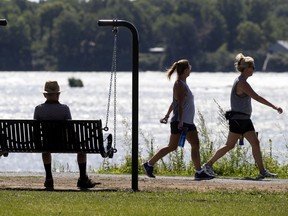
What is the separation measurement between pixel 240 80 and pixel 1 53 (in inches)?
5636

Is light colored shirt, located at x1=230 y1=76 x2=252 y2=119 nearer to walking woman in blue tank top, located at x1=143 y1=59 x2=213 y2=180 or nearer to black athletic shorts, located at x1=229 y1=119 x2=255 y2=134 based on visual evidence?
black athletic shorts, located at x1=229 y1=119 x2=255 y2=134

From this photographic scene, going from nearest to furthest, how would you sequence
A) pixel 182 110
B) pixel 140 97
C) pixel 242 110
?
pixel 182 110 → pixel 242 110 → pixel 140 97

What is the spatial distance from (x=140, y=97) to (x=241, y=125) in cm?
9819

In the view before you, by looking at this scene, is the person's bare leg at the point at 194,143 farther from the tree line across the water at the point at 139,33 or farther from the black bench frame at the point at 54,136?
the tree line across the water at the point at 139,33

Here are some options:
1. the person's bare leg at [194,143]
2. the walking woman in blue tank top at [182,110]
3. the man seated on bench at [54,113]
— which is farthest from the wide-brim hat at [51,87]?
the person's bare leg at [194,143]

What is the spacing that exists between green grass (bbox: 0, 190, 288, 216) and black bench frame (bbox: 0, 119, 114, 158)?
653 millimetres

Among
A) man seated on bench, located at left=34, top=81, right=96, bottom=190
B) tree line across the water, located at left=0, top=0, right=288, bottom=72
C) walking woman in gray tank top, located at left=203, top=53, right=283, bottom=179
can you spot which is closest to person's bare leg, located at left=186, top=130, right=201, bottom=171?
walking woman in gray tank top, located at left=203, top=53, right=283, bottom=179

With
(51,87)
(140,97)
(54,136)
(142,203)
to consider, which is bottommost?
(140,97)

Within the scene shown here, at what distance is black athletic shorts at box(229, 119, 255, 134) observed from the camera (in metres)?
15.8

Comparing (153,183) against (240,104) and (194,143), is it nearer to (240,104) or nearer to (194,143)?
(194,143)

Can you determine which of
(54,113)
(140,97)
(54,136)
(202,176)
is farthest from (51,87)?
(140,97)

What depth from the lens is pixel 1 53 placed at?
158 meters

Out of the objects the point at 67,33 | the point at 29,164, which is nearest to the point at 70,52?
the point at 67,33

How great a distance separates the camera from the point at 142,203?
1302cm
